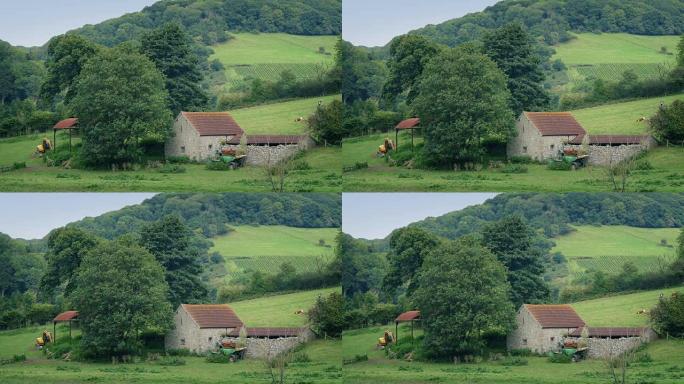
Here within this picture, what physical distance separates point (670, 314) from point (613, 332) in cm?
125

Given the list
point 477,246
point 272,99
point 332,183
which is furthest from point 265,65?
Result: point 477,246

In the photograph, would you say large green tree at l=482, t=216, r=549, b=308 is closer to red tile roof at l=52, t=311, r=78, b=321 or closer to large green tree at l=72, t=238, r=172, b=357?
large green tree at l=72, t=238, r=172, b=357

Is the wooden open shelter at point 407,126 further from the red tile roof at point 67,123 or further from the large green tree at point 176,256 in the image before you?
the red tile roof at point 67,123

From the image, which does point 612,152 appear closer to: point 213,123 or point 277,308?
point 277,308

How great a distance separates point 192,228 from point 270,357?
3.34 meters

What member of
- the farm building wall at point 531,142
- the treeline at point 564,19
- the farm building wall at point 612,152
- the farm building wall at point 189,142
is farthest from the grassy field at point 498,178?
the farm building wall at point 189,142

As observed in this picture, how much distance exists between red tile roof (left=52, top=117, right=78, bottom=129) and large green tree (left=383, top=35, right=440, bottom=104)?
22.6ft

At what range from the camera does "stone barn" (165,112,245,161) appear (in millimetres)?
38031

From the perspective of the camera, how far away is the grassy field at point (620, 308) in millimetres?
36844

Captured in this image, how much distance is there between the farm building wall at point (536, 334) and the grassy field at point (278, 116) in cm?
627

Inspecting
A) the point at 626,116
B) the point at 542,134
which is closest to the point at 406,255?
the point at 542,134

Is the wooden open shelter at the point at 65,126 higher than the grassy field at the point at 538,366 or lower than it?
higher

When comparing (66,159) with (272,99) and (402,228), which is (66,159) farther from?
(402,228)

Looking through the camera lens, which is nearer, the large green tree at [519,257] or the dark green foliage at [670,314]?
the dark green foliage at [670,314]
